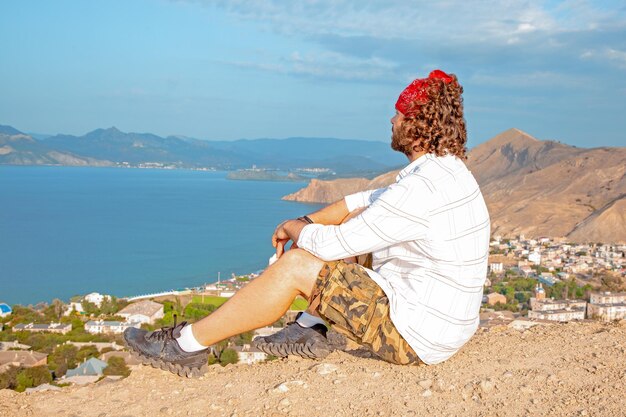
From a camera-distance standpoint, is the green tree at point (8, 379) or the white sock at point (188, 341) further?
the green tree at point (8, 379)

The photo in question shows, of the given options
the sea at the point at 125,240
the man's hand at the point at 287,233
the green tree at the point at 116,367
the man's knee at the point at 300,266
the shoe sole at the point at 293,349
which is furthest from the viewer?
the sea at the point at 125,240

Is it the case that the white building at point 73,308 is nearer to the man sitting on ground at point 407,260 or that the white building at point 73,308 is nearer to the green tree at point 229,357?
the green tree at point 229,357

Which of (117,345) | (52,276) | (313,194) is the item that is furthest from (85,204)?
(117,345)

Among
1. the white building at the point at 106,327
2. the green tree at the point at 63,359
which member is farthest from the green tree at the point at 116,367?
the white building at the point at 106,327

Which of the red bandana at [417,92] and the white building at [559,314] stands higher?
the red bandana at [417,92]

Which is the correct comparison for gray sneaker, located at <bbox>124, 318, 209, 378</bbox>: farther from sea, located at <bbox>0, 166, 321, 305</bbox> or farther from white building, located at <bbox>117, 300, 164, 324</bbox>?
sea, located at <bbox>0, 166, 321, 305</bbox>

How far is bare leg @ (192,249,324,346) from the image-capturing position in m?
2.88

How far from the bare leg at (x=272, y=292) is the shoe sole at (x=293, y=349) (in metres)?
0.53

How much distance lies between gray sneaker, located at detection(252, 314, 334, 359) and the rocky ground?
8cm

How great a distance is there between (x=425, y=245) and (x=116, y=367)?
1163 centimetres

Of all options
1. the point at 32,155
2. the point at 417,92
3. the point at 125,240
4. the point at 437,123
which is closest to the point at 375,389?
the point at 437,123

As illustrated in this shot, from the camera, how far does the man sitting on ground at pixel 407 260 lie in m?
2.67

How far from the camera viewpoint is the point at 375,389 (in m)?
3.02

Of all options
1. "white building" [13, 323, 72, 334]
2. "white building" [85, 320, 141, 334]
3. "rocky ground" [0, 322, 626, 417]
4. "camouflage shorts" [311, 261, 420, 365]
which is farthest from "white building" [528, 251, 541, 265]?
"camouflage shorts" [311, 261, 420, 365]
